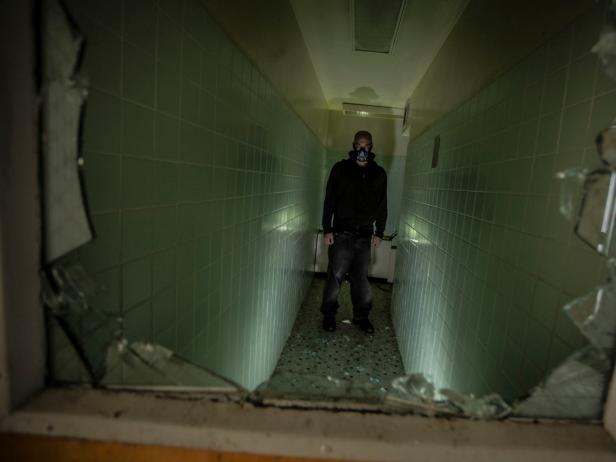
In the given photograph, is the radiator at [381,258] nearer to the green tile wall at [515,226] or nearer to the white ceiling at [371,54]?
the white ceiling at [371,54]

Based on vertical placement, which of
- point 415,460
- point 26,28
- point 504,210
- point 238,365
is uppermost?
point 26,28

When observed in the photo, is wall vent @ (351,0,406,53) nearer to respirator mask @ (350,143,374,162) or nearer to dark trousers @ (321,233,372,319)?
respirator mask @ (350,143,374,162)

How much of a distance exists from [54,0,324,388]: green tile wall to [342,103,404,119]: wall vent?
306 centimetres

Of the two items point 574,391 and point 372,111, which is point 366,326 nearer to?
point 574,391

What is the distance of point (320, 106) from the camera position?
4.52 meters

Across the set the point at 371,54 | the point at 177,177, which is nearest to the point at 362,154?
the point at 371,54

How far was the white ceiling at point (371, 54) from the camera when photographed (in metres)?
2.31

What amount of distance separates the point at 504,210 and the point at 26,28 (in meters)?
1.54

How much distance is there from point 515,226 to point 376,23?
1.92m

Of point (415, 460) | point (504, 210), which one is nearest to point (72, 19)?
point (415, 460)

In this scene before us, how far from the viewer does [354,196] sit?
3.34 metres

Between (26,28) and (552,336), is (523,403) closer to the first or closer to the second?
(552,336)

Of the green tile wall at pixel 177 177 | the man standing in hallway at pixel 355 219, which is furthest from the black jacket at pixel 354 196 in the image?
the green tile wall at pixel 177 177

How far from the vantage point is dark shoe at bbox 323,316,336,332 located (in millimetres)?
3551
